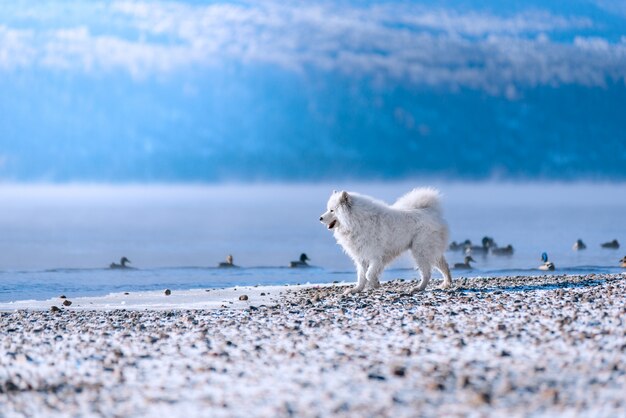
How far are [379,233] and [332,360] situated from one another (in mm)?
7328

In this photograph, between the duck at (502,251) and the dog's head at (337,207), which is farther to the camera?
the duck at (502,251)

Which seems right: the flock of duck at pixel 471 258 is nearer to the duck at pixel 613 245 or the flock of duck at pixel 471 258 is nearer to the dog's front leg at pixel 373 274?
the duck at pixel 613 245

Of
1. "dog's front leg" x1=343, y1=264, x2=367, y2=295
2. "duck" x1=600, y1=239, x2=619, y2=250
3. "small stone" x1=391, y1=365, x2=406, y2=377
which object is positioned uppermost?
"duck" x1=600, y1=239, x2=619, y2=250

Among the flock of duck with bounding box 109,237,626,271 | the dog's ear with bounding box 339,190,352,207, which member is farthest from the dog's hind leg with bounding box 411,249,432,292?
the flock of duck with bounding box 109,237,626,271

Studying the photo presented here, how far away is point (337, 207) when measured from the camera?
57.1 feet

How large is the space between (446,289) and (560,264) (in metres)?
14.2

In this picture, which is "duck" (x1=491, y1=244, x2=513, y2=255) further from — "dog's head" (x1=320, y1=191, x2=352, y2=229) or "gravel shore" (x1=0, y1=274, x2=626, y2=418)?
"gravel shore" (x1=0, y1=274, x2=626, y2=418)

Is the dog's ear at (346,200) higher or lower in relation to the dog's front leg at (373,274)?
higher

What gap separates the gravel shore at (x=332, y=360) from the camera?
330 inches

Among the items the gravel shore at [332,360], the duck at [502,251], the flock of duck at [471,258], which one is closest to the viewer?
the gravel shore at [332,360]

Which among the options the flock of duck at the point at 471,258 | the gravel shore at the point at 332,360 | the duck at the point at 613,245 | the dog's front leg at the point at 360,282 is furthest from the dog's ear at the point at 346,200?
the duck at the point at 613,245

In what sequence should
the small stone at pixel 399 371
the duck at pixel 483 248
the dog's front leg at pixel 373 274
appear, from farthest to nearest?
the duck at pixel 483 248
the dog's front leg at pixel 373 274
the small stone at pixel 399 371

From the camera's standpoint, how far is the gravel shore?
8375 mm

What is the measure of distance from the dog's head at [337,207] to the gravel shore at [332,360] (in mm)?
2669
